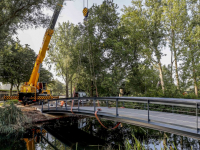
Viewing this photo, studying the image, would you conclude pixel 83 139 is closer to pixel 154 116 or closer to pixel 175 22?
pixel 154 116

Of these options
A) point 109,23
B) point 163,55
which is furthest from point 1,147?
point 163,55

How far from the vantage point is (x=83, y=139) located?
9008 millimetres

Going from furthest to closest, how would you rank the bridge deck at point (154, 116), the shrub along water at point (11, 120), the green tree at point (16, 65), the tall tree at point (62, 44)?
1. the green tree at point (16, 65)
2. the tall tree at point (62, 44)
3. the shrub along water at point (11, 120)
4. the bridge deck at point (154, 116)

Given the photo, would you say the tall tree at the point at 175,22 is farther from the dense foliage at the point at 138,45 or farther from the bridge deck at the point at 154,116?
the bridge deck at the point at 154,116

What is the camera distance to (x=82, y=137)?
9367 millimetres

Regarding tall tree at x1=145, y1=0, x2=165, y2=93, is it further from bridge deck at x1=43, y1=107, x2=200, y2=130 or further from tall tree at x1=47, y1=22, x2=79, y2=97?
bridge deck at x1=43, y1=107, x2=200, y2=130

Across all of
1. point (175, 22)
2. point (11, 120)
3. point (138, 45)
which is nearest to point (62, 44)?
point (138, 45)

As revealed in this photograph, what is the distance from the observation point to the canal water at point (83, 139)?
7599 mm

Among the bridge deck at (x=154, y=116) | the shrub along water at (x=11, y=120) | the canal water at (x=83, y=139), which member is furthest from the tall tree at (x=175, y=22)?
the shrub along water at (x=11, y=120)

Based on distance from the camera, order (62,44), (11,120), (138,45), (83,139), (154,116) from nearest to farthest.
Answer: (154,116) < (83,139) < (11,120) < (138,45) < (62,44)

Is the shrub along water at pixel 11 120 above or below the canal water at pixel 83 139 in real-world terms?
above

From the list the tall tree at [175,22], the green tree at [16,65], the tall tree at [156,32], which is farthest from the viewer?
the green tree at [16,65]

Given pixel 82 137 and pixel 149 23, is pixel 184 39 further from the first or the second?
pixel 82 137

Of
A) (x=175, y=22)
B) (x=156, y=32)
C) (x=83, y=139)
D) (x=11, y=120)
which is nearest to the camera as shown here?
(x=83, y=139)
